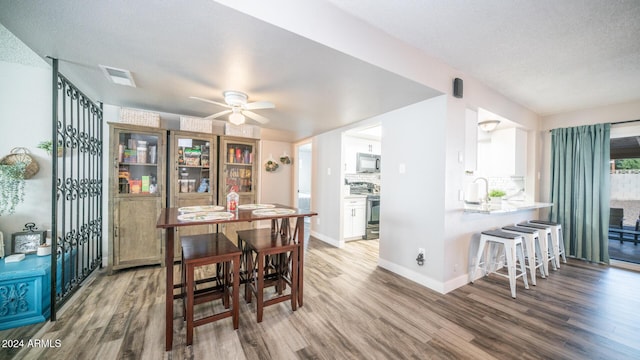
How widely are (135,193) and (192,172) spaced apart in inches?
27.4

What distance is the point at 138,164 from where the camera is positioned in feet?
9.69

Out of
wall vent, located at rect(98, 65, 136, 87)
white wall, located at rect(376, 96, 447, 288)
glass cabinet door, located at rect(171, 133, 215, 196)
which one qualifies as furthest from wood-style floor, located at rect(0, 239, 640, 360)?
wall vent, located at rect(98, 65, 136, 87)

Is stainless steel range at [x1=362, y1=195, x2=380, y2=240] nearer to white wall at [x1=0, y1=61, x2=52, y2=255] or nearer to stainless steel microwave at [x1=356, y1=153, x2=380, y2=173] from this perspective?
stainless steel microwave at [x1=356, y1=153, x2=380, y2=173]

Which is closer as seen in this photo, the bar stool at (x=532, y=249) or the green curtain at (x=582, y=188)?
the bar stool at (x=532, y=249)

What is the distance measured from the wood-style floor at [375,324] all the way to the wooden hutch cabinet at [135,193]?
0.28 m

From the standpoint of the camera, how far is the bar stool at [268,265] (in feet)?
6.22

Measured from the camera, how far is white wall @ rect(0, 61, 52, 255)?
7.48ft

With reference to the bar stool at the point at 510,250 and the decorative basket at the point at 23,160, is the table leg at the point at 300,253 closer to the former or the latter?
the bar stool at the point at 510,250

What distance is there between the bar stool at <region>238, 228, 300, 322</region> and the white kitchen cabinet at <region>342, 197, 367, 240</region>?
2125 millimetres

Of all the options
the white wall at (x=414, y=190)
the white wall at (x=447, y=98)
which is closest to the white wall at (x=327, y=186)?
the white wall at (x=414, y=190)

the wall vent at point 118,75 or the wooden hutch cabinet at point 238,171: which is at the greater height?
the wall vent at point 118,75

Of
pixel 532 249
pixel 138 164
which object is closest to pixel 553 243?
pixel 532 249

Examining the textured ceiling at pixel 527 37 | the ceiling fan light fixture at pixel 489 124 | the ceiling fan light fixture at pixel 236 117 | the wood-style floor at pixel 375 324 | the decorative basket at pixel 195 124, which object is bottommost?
the wood-style floor at pixel 375 324

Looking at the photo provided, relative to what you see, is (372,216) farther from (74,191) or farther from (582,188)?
(74,191)
